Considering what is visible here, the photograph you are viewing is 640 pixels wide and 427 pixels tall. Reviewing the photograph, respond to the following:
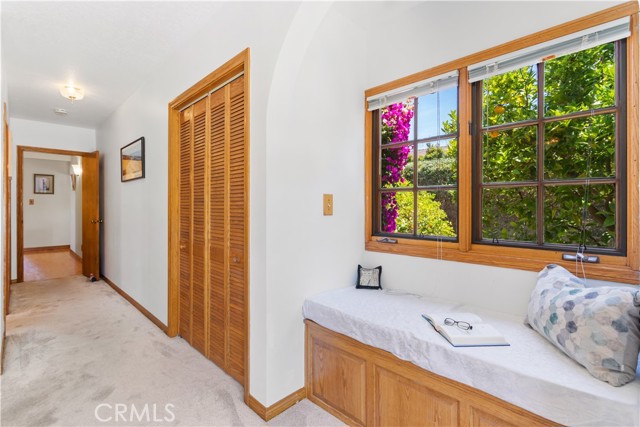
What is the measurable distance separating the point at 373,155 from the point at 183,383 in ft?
6.92

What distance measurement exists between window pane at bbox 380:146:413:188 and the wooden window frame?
98mm

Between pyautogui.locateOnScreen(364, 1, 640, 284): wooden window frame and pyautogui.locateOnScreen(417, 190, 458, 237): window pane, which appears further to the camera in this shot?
pyautogui.locateOnScreen(417, 190, 458, 237): window pane

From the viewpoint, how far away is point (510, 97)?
5.76 ft

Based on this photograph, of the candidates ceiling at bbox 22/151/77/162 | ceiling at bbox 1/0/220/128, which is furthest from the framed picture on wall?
ceiling at bbox 22/151/77/162

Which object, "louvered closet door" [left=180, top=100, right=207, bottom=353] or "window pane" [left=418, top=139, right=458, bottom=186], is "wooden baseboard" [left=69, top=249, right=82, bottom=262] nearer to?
"louvered closet door" [left=180, top=100, right=207, bottom=353]

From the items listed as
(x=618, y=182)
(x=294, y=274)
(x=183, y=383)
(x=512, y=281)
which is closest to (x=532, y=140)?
(x=618, y=182)

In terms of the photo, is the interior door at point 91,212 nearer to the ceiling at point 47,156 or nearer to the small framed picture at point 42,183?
the ceiling at point 47,156

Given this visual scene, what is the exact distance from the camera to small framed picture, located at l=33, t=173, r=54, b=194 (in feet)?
25.3

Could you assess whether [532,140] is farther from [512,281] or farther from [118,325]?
[118,325]

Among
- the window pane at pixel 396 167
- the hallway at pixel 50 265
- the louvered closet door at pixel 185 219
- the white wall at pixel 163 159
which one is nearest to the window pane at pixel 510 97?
the window pane at pixel 396 167

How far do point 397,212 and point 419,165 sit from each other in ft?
1.22

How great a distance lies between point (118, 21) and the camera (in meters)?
2.29

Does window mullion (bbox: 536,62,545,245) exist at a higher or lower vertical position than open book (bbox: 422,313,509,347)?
higher

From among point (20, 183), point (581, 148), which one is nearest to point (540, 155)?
point (581, 148)
